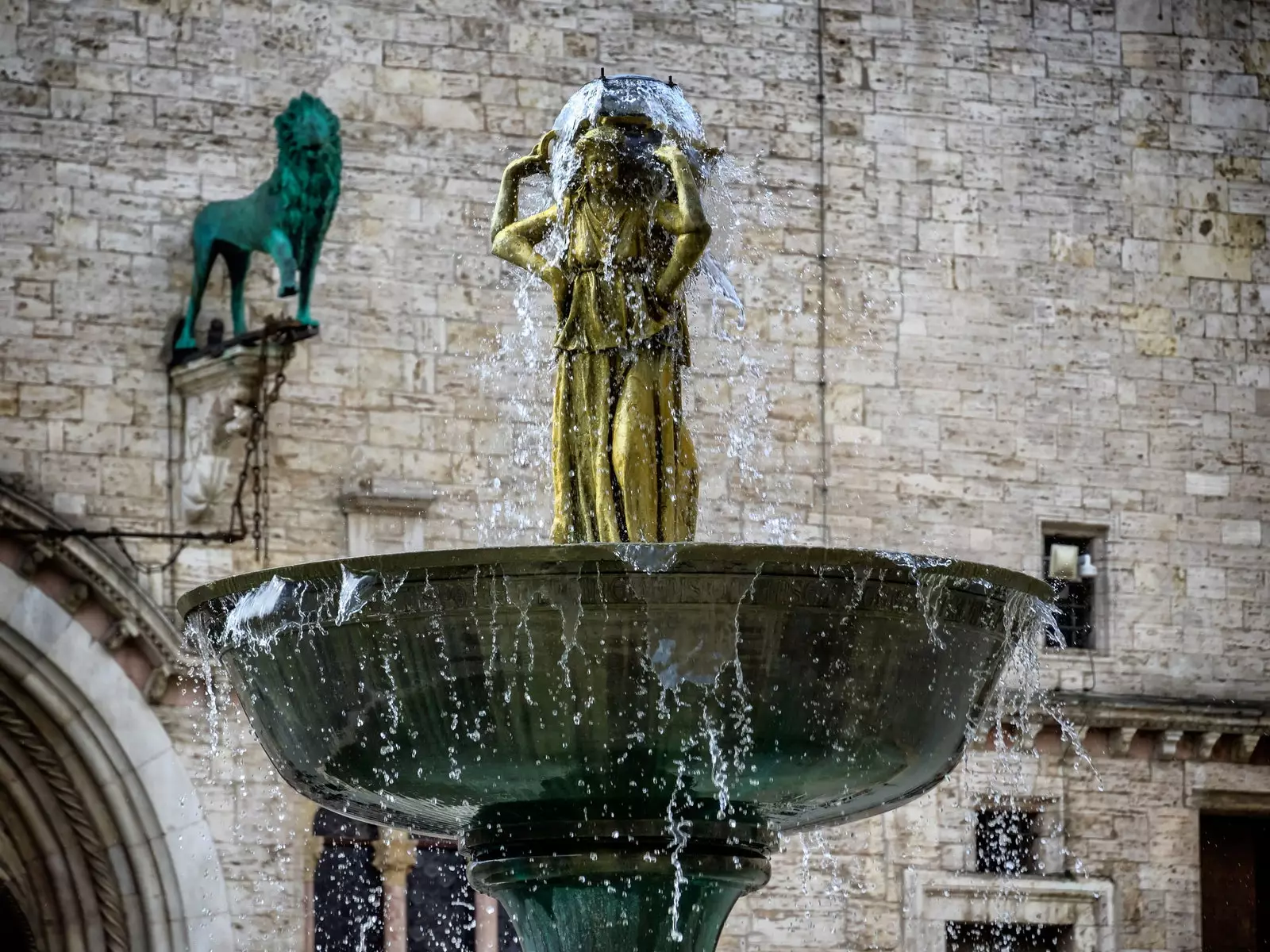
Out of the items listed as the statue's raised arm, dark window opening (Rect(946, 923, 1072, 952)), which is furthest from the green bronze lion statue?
the statue's raised arm

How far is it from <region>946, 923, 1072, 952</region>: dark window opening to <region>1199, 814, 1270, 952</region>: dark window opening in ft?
2.88

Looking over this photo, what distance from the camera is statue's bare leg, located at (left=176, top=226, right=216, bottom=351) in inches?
546

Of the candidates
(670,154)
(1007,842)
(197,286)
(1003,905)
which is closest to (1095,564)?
(1007,842)

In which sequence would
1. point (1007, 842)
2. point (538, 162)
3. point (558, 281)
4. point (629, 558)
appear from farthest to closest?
point (1007, 842) → point (538, 162) → point (558, 281) → point (629, 558)

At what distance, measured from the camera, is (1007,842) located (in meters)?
15.0

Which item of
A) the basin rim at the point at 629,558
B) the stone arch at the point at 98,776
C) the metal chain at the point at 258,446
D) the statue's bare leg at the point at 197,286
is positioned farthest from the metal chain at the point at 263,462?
the basin rim at the point at 629,558

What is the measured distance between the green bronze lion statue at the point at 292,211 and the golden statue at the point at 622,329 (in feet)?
18.5

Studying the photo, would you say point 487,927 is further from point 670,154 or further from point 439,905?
point 670,154

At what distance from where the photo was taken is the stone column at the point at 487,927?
14.1 m

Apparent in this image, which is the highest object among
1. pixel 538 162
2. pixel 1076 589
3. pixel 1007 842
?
pixel 1076 589

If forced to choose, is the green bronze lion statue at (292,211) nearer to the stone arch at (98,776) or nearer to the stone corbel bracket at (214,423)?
the stone corbel bracket at (214,423)

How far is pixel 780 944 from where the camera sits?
1445 cm

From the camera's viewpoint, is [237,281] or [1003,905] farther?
[1003,905]

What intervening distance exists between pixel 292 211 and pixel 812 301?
9.95ft
